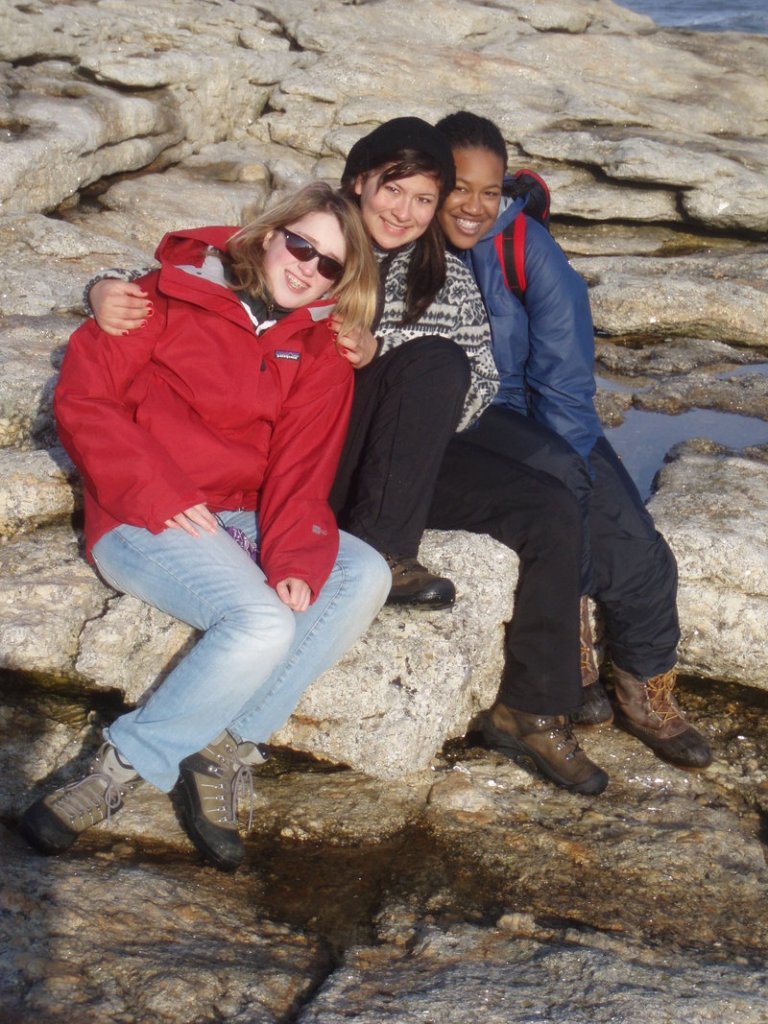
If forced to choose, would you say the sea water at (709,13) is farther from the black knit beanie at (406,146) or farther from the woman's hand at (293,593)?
the woman's hand at (293,593)

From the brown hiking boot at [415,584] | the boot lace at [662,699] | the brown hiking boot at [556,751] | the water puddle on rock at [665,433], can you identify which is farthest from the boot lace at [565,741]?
the water puddle on rock at [665,433]

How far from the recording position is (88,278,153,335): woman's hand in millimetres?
3561

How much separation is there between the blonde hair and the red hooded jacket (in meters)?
0.08

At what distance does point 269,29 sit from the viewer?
36.3 feet

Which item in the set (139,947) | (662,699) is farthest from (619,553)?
(139,947)

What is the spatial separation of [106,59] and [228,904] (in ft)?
25.7

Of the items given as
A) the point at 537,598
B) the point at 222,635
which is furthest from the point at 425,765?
the point at 222,635

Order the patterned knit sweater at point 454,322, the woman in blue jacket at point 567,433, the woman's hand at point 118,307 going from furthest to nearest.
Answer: the woman in blue jacket at point 567,433 → the patterned knit sweater at point 454,322 → the woman's hand at point 118,307

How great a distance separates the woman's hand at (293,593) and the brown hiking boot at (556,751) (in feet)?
3.31

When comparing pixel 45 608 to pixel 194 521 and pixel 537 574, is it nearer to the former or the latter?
pixel 194 521

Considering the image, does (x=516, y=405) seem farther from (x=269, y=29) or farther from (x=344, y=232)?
(x=269, y=29)

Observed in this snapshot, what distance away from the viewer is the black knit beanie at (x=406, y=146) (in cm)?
398

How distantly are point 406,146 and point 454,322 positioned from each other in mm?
645

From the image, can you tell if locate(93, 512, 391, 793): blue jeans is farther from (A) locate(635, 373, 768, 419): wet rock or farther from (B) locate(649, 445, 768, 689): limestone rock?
(A) locate(635, 373, 768, 419): wet rock
